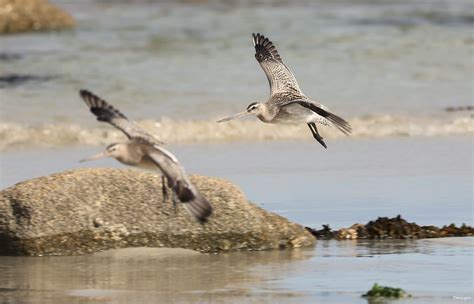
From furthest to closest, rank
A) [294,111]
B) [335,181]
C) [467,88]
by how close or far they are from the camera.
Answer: [467,88] → [335,181] → [294,111]

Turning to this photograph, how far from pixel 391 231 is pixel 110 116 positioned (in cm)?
263

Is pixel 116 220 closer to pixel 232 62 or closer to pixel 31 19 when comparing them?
pixel 232 62

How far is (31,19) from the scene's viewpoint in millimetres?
28078

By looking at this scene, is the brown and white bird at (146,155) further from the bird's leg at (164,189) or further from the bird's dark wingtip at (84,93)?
the bird's leg at (164,189)

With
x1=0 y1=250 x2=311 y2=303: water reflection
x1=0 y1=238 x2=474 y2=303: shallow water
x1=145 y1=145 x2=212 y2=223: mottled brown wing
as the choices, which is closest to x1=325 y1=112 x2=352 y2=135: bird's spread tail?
x1=0 y1=238 x2=474 y2=303: shallow water

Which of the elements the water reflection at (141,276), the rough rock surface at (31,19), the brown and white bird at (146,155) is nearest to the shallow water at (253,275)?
the water reflection at (141,276)

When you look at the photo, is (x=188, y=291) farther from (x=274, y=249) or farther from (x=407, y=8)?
(x=407, y=8)

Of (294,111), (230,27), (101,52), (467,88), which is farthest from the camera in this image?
(230,27)

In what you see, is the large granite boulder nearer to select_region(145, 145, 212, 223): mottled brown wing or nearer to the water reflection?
the water reflection

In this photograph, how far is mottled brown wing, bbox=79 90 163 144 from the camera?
9273 millimetres

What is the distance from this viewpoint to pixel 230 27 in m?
26.9

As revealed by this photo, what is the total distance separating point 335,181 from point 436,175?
1.07m

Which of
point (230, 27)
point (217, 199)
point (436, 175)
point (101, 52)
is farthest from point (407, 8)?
point (217, 199)

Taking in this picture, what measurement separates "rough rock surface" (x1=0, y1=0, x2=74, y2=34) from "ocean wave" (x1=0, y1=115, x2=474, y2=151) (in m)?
10.9
